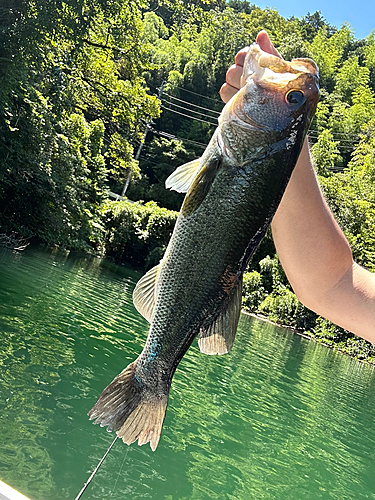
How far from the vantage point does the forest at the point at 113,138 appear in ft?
47.6

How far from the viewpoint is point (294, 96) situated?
1717 mm

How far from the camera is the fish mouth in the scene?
1726mm

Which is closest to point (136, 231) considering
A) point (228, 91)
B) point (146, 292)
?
point (146, 292)

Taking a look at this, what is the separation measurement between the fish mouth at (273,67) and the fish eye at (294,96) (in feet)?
0.16

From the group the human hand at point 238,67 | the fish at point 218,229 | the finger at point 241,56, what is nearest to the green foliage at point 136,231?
the fish at point 218,229

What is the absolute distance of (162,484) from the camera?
253 inches

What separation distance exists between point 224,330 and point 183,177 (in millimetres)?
674

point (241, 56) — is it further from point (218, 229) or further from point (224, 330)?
point (224, 330)

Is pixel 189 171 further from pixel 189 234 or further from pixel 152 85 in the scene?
pixel 152 85

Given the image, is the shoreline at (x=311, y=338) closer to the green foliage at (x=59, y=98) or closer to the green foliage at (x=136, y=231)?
the green foliage at (x=136, y=231)

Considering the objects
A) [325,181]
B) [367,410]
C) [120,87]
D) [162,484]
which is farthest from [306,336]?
[162,484]

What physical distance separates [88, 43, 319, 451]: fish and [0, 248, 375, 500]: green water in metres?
4.17

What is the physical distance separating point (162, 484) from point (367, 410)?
8.68 meters

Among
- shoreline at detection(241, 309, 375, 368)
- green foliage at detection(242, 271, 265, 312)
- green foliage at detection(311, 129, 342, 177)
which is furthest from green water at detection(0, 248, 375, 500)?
green foliage at detection(311, 129, 342, 177)
